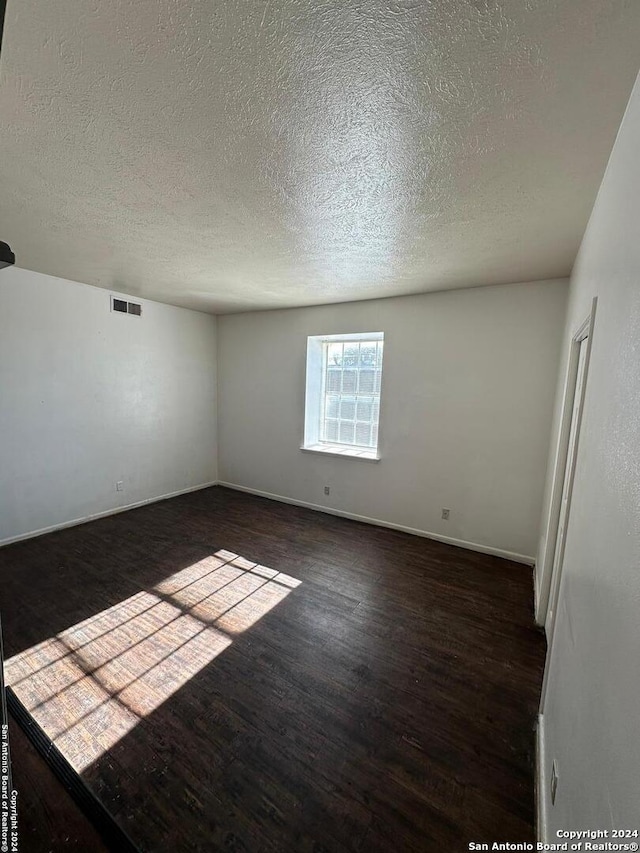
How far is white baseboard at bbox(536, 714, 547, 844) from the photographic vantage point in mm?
1207

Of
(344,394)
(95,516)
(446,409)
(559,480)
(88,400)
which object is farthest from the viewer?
(344,394)

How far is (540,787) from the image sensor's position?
135 cm

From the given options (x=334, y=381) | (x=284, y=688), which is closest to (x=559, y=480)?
(x=284, y=688)

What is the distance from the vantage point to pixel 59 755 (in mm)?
1447

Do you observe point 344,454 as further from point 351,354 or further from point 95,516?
point 95,516

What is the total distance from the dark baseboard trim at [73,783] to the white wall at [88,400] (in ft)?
7.35

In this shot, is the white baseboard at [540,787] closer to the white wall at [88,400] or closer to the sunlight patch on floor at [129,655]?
the sunlight patch on floor at [129,655]

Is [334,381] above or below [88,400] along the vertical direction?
above

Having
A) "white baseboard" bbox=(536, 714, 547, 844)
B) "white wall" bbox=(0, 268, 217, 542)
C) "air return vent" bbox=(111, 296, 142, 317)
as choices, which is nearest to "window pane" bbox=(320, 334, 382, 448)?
"white wall" bbox=(0, 268, 217, 542)

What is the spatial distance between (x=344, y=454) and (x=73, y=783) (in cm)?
324

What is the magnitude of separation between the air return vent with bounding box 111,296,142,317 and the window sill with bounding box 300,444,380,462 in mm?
2616

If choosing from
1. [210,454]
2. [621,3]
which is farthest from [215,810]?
[210,454]

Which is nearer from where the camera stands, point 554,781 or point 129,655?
point 554,781

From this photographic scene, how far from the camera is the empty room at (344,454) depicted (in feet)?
3.08
